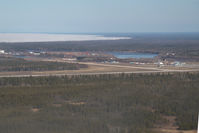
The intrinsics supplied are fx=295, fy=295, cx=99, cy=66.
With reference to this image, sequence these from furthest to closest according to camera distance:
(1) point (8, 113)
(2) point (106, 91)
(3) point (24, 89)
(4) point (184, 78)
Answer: (4) point (184, 78)
(3) point (24, 89)
(2) point (106, 91)
(1) point (8, 113)

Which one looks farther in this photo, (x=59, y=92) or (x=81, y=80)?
(x=81, y=80)

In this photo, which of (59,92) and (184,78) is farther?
(184,78)

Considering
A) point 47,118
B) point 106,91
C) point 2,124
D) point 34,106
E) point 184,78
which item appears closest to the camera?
point 2,124

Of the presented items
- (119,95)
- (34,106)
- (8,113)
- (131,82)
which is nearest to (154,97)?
(119,95)

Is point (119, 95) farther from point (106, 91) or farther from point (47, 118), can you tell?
point (47, 118)

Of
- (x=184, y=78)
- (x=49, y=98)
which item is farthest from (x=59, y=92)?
(x=184, y=78)

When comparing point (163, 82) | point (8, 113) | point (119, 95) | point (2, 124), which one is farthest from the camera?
point (163, 82)

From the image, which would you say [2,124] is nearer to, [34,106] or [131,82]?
[34,106]
